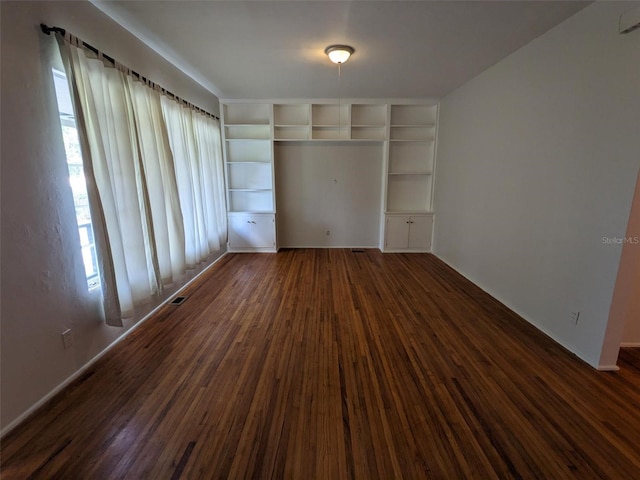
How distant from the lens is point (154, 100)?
9.59ft

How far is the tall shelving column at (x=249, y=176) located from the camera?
209 inches

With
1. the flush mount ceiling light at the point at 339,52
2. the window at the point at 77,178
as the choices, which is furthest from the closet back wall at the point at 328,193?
the window at the point at 77,178

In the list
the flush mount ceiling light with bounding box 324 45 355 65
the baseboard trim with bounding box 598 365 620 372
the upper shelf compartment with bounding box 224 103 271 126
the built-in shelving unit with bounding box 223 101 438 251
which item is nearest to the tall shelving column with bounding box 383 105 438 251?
the built-in shelving unit with bounding box 223 101 438 251

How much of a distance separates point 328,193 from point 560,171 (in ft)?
12.1

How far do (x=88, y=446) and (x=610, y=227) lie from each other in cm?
349

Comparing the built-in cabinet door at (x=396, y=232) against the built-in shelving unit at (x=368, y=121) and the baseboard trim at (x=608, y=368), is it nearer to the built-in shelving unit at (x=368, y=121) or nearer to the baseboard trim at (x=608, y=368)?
the built-in shelving unit at (x=368, y=121)

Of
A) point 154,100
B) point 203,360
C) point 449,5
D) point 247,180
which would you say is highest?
point 449,5

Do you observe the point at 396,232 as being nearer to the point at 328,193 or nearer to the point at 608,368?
the point at 328,193

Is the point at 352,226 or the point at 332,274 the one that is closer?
the point at 332,274

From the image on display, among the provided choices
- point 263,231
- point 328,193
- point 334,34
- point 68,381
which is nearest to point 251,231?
point 263,231

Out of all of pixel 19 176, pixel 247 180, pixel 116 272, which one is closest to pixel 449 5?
pixel 19 176

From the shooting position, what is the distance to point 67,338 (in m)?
2.03

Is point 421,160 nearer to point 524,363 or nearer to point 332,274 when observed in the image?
point 332,274

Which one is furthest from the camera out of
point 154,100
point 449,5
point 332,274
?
point 332,274
